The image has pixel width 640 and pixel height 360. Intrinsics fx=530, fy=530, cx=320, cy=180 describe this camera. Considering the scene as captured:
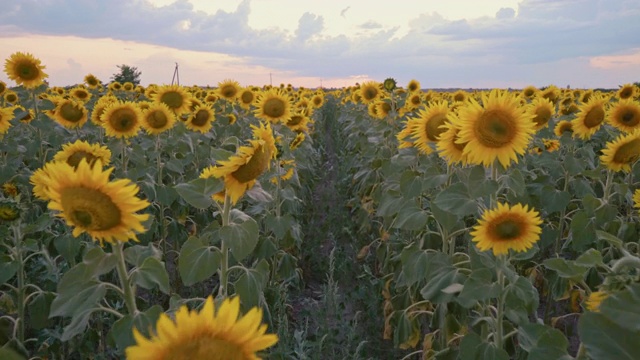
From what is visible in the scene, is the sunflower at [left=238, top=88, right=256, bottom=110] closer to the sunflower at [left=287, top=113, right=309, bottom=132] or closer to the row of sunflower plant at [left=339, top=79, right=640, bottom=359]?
the sunflower at [left=287, top=113, right=309, bottom=132]

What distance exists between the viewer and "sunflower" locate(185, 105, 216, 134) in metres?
6.49

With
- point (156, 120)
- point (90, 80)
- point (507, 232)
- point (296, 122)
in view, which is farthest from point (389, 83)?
point (90, 80)

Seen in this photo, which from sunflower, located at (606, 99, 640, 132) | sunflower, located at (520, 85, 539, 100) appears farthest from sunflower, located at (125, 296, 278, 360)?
sunflower, located at (520, 85, 539, 100)

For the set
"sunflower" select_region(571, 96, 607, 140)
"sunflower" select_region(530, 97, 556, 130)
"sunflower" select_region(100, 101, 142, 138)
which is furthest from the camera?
"sunflower" select_region(530, 97, 556, 130)

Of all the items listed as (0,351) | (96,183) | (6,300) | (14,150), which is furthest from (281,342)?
(14,150)

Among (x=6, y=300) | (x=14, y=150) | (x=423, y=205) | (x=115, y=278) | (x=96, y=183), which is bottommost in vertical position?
(x=115, y=278)

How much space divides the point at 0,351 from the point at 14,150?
4808 millimetres

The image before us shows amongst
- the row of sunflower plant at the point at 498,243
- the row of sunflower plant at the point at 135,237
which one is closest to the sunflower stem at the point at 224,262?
the row of sunflower plant at the point at 135,237

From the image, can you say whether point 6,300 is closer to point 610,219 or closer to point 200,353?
point 200,353

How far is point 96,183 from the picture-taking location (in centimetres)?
174

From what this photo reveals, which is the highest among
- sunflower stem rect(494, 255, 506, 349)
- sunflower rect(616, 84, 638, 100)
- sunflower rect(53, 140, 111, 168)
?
sunflower rect(616, 84, 638, 100)

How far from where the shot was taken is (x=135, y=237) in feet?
6.21

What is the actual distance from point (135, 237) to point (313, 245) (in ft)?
14.7

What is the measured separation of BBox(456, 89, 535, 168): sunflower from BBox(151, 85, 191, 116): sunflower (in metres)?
4.38
